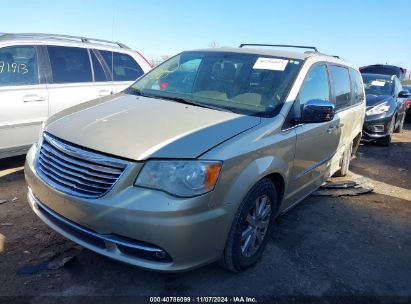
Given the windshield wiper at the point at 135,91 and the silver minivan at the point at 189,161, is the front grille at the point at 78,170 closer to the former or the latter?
the silver minivan at the point at 189,161

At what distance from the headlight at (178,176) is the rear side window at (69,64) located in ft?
11.3

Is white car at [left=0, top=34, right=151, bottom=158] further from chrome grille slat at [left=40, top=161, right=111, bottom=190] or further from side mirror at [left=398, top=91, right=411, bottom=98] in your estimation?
side mirror at [left=398, top=91, right=411, bottom=98]

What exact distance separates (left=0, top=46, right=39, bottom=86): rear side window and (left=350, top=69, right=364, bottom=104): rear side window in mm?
4216

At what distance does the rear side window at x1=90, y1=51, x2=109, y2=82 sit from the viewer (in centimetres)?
588

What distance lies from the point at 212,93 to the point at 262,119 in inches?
27.4

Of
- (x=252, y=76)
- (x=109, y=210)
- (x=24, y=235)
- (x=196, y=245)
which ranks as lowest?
(x=24, y=235)

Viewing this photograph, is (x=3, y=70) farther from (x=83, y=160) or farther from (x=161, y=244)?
(x=161, y=244)

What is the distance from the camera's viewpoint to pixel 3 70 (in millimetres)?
4797

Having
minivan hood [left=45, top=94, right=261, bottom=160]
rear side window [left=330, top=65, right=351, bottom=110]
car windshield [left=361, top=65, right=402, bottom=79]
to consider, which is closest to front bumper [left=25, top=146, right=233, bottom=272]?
minivan hood [left=45, top=94, right=261, bottom=160]

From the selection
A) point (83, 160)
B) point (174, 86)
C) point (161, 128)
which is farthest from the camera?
point (174, 86)

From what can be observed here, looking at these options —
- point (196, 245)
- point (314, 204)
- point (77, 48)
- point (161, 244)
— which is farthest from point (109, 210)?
point (77, 48)

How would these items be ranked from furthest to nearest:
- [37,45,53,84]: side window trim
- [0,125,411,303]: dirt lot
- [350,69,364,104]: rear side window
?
1. [350,69,364,104]: rear side window
2. [37,45,53,84]: side window trim
3. [0,125,411,303]: dirt lot

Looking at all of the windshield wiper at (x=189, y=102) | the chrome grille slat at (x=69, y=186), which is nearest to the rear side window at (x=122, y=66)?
the windshield wiper at (x=189, y=102)

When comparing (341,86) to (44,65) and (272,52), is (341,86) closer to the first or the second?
(272,52)
